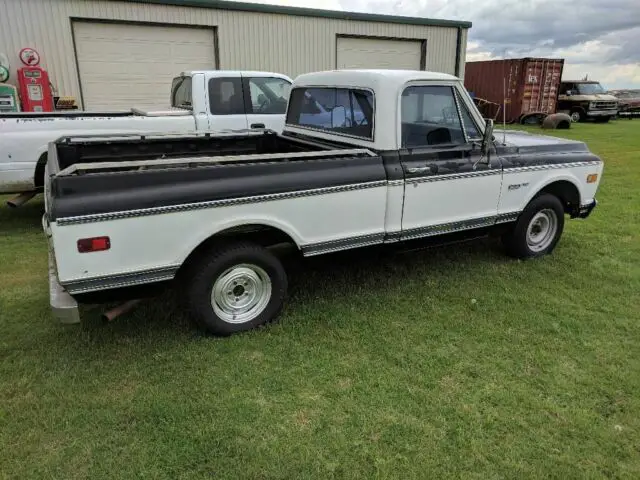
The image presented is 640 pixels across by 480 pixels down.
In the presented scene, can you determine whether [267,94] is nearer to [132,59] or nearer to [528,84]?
[132,59]

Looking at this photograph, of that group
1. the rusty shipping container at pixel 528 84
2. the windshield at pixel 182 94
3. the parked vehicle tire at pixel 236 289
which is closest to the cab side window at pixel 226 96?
the windshield at pixel 182 94

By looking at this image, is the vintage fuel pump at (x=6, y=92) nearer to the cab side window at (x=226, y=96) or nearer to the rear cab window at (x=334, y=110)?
the cab side window at (x=226, y=96)

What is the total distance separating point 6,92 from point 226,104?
6.60m

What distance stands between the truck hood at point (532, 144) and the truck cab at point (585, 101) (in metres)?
21.1

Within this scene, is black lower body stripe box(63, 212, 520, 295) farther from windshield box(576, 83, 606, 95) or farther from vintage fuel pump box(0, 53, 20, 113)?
windshield box(576, 83, 606, 95)

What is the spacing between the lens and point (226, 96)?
25.3 ft

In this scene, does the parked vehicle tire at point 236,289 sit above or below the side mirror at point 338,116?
below

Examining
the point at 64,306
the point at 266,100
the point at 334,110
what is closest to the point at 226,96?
the point at 266,100

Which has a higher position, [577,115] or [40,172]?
[40,172]

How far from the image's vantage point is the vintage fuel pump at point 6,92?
11188 mm

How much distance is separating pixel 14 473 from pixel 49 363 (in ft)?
3.41

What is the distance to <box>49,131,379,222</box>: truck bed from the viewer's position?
3.15 meters

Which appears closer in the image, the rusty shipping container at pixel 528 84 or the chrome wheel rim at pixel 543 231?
the chrome wheel rim at pixel 543 231

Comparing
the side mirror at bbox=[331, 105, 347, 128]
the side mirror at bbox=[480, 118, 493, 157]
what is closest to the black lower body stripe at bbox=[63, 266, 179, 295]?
the side mirror at bbox=[331, 105, 347, 128]
